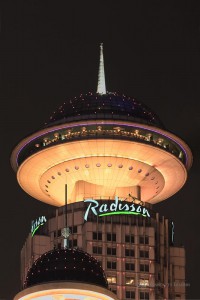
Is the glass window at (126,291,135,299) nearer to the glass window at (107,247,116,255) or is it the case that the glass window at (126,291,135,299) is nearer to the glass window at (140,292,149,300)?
the glass window at (140,292,149,300)

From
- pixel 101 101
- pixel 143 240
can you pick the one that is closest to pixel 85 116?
pixel 101 101

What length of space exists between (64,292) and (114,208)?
140ft

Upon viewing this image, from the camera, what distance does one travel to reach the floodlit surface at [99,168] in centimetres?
18050

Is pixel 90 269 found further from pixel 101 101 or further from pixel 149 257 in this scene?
pixel 101 101

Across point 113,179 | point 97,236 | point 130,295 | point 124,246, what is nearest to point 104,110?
point 113,179

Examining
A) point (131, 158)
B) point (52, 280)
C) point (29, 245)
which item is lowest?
point (52, 280)

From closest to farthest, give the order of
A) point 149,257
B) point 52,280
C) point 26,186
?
point 52,280
point 149,257
point 26,186

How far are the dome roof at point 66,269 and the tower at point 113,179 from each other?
2733 cm

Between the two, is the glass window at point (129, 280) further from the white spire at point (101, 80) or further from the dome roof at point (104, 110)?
the white spire at point (101, 80)

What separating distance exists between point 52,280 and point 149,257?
125 ft

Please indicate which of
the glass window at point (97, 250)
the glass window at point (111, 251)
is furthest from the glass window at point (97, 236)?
the glass window at point (111, 251)

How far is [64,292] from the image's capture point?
136375mm

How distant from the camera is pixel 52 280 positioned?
457 ft

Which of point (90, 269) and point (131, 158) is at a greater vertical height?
point (131, 158)
